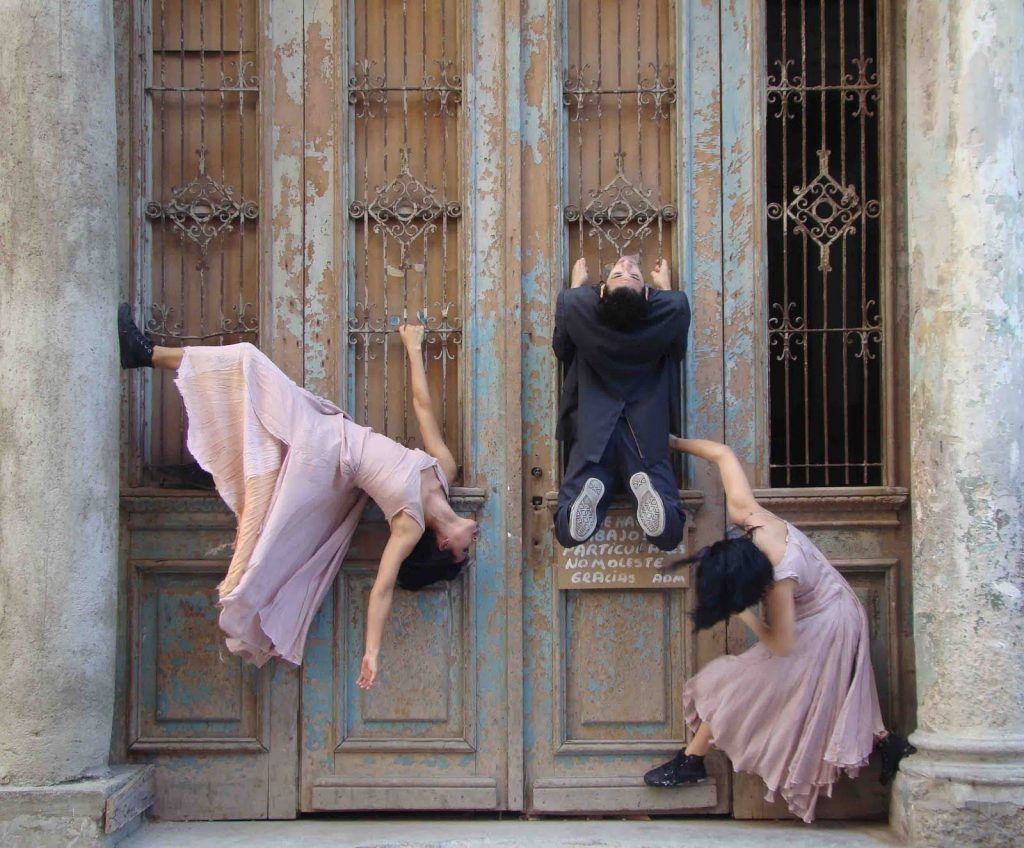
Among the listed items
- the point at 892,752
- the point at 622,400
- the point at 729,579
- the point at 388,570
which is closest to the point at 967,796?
the point at 892,752

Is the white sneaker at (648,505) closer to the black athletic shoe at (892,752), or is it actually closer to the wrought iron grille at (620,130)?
the wrought iron grille at (620,130)

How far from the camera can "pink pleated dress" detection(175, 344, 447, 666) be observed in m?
4.95

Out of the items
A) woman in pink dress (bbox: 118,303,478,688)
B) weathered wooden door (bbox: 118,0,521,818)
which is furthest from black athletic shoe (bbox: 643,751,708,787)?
woman in pink dress (bbox: 118,303,478,688)

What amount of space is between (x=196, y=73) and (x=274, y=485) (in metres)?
1.93

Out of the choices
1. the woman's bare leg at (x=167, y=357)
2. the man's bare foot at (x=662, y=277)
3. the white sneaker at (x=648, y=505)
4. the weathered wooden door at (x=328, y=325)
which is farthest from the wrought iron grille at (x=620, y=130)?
the woman's bare leg at (x=167, y=357)

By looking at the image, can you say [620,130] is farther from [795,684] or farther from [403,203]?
[795,684]

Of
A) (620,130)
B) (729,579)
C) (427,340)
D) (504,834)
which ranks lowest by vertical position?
(504,834)

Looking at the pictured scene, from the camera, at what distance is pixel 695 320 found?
5508 mm

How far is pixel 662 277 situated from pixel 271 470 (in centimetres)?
181

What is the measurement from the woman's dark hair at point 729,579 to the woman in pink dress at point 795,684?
112 mm

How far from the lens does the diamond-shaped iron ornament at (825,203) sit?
557 cm

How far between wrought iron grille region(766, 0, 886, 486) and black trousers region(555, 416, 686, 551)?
633mm

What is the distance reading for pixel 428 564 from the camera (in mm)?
5219

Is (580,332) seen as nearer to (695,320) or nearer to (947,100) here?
(695,320)
